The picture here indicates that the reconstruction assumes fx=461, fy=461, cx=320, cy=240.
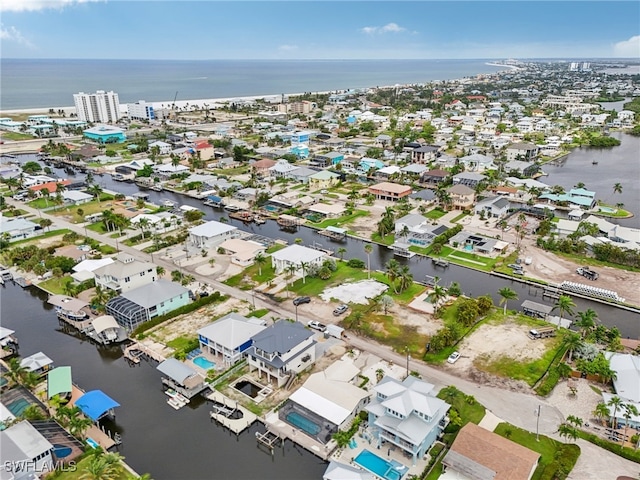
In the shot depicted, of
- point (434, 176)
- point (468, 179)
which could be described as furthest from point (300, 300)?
point (434, 176)

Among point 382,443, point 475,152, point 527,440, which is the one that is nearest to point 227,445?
point 382,443

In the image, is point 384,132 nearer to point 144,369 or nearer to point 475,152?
point 475,152

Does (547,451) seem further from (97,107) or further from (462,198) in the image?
(97,107)

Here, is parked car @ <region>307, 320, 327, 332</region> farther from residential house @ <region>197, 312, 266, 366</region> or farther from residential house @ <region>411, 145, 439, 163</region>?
residential house @ <region>411, 145, 439, 163</region>

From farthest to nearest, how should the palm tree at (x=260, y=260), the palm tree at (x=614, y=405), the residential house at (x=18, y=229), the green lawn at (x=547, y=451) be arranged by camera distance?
the residential house at (x=18, y=229)
the palm tree at (x=260, y=260)
the palm tree at (x=614, y=405)
the green lawn at (x=547, y=451)

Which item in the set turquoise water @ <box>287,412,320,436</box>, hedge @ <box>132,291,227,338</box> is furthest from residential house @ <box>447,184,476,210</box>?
turquoise water @ <box>287,412,320,436</box>

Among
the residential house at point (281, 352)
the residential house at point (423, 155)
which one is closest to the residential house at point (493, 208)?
the residential house at point (423, 155)

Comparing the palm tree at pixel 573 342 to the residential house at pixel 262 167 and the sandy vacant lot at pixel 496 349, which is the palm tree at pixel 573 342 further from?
the residential house at pixel 262 167
